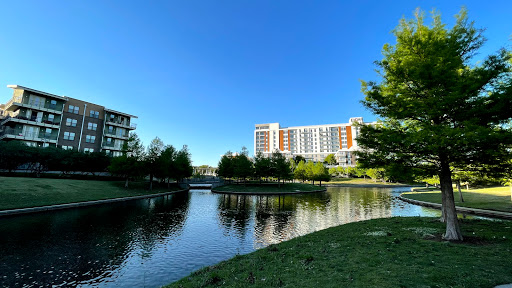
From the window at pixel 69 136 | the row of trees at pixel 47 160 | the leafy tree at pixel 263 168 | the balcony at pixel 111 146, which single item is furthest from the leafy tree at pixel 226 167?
the window at pixel 69 136

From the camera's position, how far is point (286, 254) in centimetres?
1248

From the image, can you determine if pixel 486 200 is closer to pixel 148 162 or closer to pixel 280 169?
pixel 280 169

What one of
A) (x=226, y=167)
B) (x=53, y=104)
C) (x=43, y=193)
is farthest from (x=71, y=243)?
(x=226, y=167)

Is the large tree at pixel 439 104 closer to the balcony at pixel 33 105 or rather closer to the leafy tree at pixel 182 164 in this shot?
the leafy tree at pixel 182 164

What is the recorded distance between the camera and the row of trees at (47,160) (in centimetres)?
4366

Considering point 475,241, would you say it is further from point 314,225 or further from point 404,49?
point 314,225

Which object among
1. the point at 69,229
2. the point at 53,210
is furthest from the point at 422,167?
the point at 53,210

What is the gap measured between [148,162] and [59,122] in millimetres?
27502

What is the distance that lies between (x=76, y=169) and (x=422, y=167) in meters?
69.2

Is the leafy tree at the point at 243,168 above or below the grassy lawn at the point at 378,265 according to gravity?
above

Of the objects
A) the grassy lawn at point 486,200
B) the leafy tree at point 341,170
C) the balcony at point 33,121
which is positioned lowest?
the grassy lawn at point 486,200

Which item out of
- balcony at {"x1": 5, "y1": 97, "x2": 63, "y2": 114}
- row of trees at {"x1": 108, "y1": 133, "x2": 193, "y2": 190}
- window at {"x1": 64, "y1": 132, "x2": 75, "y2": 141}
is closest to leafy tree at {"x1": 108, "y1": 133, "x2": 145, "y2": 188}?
row of trees at {"x1": 108, "y1": 133, "x2": 193, "y2": 190}

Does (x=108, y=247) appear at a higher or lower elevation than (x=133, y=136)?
lower

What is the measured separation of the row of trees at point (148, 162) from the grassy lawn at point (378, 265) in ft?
161
